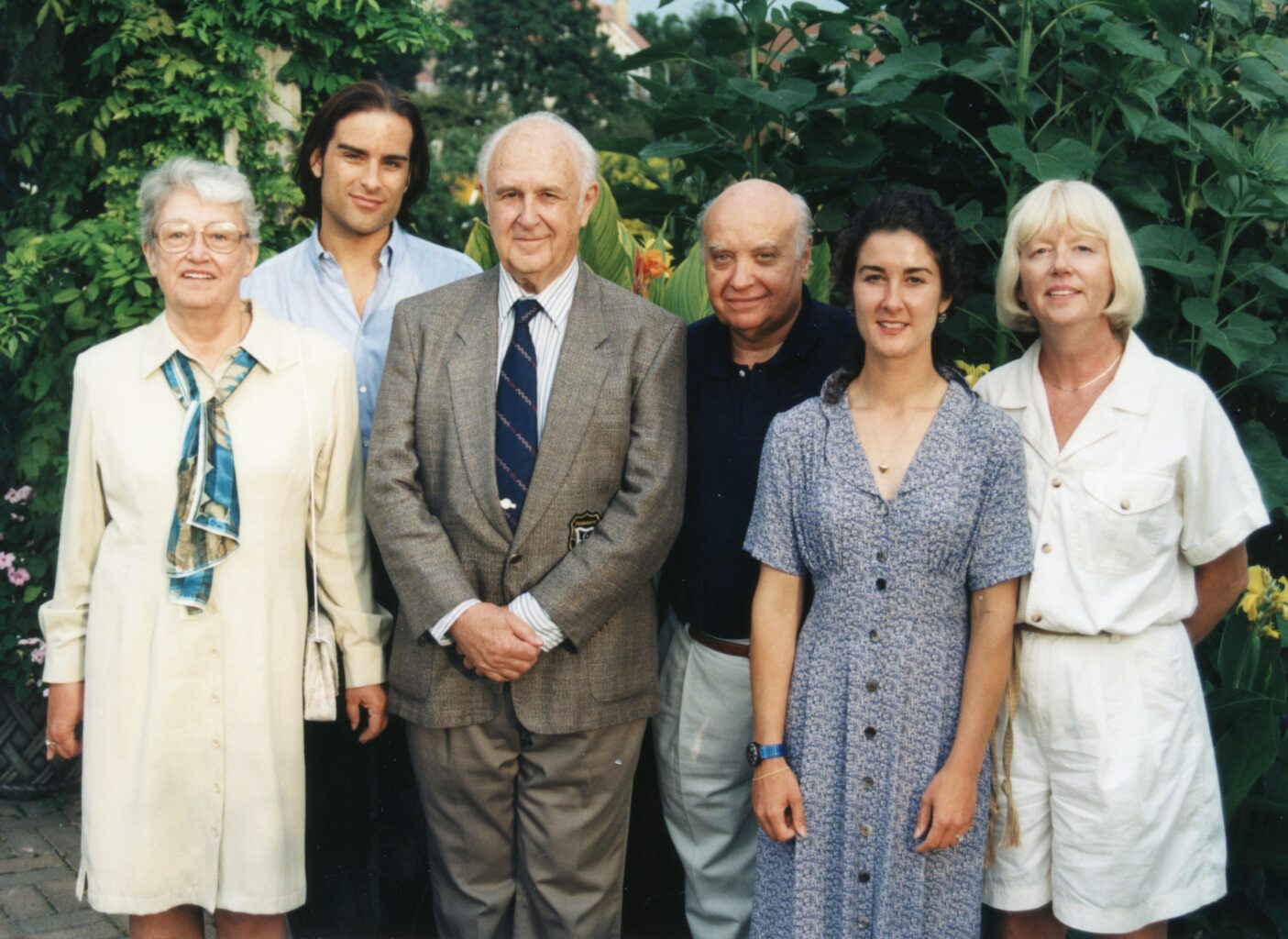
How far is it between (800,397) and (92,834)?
5.89 ft

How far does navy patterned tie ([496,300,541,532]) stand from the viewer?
2.70m

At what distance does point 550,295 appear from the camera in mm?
2791

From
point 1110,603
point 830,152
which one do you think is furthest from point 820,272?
point 1110,603

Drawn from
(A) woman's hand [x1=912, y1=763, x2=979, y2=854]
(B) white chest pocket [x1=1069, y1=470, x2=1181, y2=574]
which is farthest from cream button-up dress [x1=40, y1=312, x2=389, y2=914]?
(B) white chest pocket [x1=1069, y1=470, x2=1181, y2=574]

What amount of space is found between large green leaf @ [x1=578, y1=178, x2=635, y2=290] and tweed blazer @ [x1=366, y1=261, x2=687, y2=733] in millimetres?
983

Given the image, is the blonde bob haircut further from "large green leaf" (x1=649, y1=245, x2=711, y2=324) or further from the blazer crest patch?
"large green leaf" (x1=649, y1=245, x2=711, y2=324)

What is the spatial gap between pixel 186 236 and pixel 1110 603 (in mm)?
2006

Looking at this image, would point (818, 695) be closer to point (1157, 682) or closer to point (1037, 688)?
point (1037, 688)

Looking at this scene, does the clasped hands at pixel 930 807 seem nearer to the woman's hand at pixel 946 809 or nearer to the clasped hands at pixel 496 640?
the woman's hand at pixel 946 809

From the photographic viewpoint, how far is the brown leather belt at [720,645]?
2908 mm

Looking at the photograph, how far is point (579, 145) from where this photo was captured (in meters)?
2.84

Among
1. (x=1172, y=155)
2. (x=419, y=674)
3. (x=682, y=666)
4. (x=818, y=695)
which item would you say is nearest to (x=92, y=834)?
(x=419, y=674)

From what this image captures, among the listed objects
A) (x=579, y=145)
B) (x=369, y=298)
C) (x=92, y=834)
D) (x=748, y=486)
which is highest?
(x=579, y=145)

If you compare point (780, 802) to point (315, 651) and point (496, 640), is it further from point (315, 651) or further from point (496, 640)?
point (315, 651)
